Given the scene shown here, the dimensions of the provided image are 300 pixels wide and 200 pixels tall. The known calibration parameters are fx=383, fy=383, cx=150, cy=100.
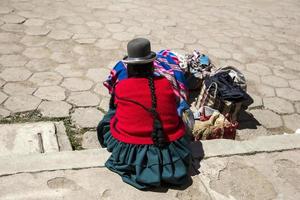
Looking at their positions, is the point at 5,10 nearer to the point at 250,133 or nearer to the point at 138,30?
the point at 138,30

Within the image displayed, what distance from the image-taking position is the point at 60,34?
618cm

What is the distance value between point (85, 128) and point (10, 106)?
0.92 meters

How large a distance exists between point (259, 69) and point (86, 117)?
291 centimetres

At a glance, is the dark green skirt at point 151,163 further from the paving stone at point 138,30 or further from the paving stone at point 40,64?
the paving stone at point 138,30

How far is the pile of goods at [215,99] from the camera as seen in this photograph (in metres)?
4.00

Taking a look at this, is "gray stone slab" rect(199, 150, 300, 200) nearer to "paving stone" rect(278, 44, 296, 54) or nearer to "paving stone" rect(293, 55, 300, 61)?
"paving stone" rect(293, 55, 300, 61)

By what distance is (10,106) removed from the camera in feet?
14.2

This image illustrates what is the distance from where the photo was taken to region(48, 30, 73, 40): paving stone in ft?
19.9

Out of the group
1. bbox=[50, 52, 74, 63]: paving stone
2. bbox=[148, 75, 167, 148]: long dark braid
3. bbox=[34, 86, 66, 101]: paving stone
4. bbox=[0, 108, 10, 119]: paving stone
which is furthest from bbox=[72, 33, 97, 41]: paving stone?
bbox=[148, 75, 167, 148]: long dark braid

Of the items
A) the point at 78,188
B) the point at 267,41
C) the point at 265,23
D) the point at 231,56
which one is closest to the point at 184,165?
the point at 78,188

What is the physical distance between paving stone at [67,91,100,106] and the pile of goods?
114 centimetres

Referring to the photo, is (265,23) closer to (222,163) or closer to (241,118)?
(241,118)

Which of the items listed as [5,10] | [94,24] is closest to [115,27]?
[94,24]

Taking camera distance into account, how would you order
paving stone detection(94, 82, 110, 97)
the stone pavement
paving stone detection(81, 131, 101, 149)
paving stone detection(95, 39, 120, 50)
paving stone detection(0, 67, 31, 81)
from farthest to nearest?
paving stone detection(95, 39, 120, 50) → paving stone detection(0, 67, 31, 81) → paving stone detection(94, 82, 110, 97) → paving stone detection(81, 131, 101, 149) → the stone pavement
